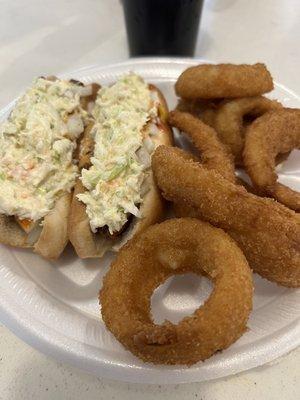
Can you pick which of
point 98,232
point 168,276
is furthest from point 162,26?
point 168,276

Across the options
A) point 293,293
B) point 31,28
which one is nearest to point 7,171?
point 293,293

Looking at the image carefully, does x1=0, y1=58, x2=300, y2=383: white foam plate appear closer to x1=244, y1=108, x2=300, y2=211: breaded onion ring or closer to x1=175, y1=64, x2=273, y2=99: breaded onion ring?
x1=244, y1=108, x2=300, y2=211: breaded onion ring

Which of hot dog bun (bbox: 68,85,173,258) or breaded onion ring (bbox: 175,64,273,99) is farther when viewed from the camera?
breaded onion ring (bbox: 175,64,273,99)

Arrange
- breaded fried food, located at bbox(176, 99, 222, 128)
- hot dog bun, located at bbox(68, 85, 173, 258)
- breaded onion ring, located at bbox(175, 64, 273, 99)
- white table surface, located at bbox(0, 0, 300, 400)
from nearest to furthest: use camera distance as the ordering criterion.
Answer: hot dog bun, located at bbox(68, 85, 173, 258), breaded onion ring, located at bbox(175, 64, 273, 99), breaded fried food, located at bbox(176, 99, 222, 128), white table surface, located at bbox(0, 0, 300, 400)

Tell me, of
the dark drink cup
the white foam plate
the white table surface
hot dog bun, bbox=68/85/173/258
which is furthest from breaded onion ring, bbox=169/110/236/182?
the white table surface

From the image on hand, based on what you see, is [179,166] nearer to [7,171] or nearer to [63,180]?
[63,180]
